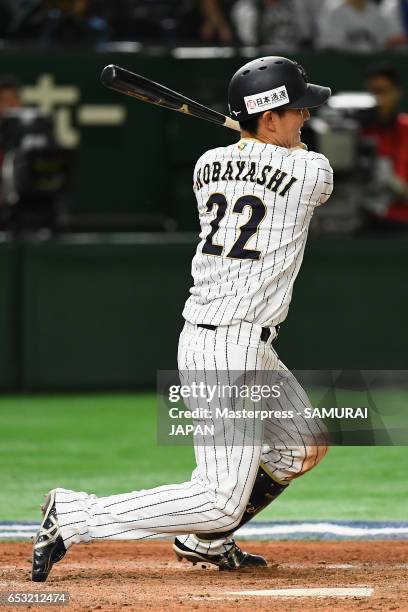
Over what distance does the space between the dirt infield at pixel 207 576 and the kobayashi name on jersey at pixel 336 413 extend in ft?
1.92

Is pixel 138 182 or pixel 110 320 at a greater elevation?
pixel 138 182

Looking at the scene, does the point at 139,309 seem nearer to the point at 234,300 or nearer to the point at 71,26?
the point at 71,26

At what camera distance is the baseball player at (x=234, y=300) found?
489 cm

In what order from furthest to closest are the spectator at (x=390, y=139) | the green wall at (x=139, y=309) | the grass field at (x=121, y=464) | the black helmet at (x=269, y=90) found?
1. the spectator at (x=390, y=139)
2. the green wall at (x=139, y=309)
3. the grass field at (x=121, y=464)
4. the black helmet at (x=269, y=90)

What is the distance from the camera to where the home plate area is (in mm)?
4578

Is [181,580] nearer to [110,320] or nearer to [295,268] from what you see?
[295,268]

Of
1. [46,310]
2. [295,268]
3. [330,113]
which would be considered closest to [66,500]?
[295,268]

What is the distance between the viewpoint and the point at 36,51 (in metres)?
12.1

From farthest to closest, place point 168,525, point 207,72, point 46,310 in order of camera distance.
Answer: point 207,72, point 46,310, point 168,525

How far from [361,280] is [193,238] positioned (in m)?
1.35

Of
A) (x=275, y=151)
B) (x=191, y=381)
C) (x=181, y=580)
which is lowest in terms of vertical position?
(x=181, y=580)

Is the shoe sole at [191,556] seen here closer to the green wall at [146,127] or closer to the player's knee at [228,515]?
the player's knee at [228,515]

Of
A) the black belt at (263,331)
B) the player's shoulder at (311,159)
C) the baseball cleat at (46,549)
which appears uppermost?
the player's shoulder at (311,159)

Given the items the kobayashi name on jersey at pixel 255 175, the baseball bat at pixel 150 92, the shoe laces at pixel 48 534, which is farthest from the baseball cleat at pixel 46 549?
the baseball bat at pixel 150 92
